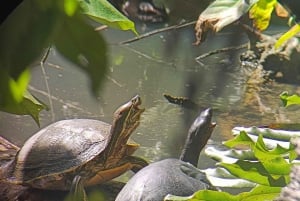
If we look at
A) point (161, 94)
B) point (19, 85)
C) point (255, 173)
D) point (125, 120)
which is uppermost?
point (19, 85)

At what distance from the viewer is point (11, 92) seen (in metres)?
0.13

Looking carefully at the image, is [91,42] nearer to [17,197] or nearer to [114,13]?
[114,13]

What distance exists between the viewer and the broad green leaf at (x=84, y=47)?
136mm

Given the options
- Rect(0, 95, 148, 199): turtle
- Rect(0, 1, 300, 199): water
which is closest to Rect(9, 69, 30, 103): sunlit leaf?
Rect(0, 1, 300, 199): water

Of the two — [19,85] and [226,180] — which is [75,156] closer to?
[226,180]

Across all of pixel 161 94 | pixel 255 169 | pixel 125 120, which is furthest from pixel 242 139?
pixel 161 94

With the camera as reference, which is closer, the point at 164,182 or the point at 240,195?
the point at 240,195

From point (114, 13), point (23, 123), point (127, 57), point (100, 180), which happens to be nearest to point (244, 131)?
point (114, 13)

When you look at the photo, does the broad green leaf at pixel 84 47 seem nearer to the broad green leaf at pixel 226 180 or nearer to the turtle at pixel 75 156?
the broad green leaf at pixel 226 180

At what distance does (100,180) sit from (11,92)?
1091mm

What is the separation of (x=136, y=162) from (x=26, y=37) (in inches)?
45.6

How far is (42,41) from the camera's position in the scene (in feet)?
0.42

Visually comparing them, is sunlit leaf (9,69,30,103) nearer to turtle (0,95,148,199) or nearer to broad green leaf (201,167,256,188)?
broad green leaf (201,167,256,188)

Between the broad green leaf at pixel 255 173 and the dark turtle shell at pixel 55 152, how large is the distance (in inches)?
24.4
